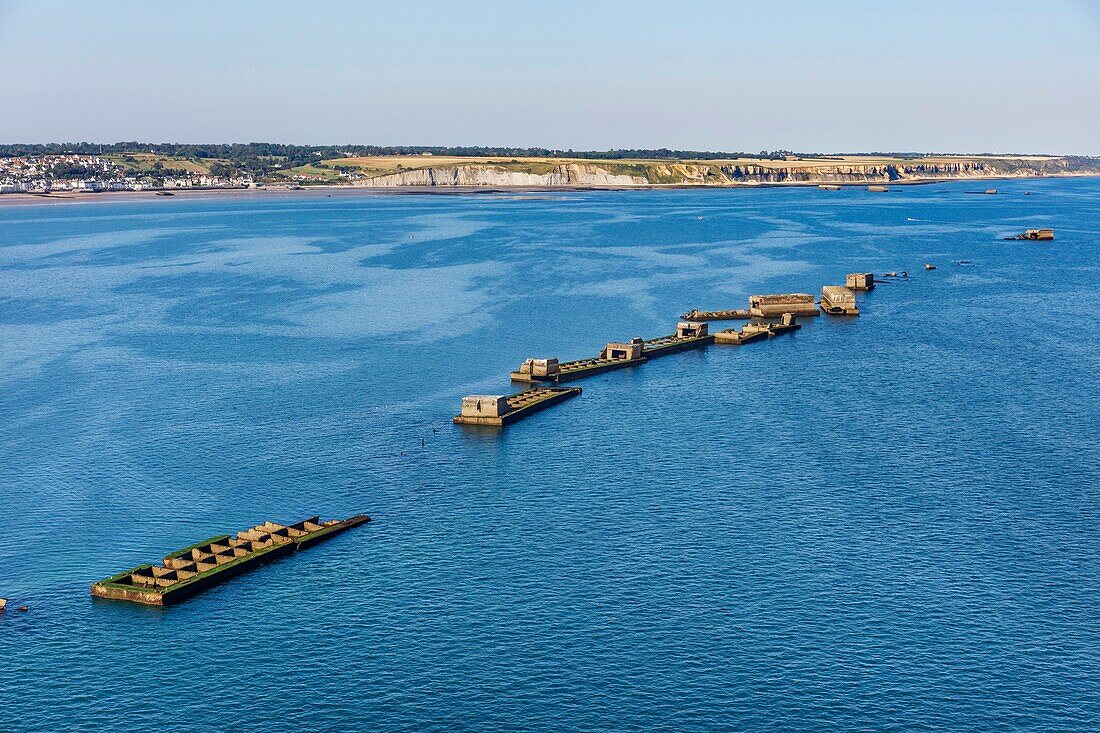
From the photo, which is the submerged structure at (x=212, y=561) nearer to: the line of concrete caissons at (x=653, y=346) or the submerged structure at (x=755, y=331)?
the line of concrete caissons at (x=653, y=346)

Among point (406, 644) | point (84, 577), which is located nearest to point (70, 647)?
point (84, 577)

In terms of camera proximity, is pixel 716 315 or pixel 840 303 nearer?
pixel 716 315

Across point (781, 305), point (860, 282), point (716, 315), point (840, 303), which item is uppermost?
point (860, 282)

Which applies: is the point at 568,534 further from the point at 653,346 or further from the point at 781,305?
the point at 781,305

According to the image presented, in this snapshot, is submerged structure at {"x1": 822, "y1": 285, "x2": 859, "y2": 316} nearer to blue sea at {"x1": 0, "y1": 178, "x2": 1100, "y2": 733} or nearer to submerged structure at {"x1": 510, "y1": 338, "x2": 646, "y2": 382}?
blue sea at {"x1": 0, "y1": 178, "x2": 1100, "y2": 733}

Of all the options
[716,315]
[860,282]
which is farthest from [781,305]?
[860,282]

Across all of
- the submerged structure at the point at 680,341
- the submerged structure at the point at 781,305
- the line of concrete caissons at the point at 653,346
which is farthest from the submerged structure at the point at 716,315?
the submerged structure at the point at 680,341

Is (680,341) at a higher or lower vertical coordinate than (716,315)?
lower
